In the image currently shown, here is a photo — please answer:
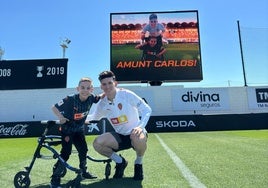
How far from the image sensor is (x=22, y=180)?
3.42 metres

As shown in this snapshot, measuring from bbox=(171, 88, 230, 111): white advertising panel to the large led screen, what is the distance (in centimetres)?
280

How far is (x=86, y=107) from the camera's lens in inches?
149

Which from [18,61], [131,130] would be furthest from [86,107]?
[18,61]

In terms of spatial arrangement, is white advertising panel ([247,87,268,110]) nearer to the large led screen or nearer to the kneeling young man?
the large led screen

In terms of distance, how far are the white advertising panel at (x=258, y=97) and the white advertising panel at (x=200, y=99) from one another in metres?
1.80

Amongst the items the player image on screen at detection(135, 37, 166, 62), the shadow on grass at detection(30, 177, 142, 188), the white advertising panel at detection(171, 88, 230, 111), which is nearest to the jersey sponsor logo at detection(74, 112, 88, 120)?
the shadow on grass at detection(30, 177, 142, 188)

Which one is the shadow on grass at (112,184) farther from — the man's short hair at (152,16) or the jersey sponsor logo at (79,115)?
the man's short hair at (152,16)

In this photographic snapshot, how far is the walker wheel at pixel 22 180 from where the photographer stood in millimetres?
3404

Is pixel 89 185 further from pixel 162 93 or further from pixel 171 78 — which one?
pixel 162 93

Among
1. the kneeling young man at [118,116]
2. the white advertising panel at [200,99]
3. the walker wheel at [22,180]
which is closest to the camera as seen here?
the walker wheel at [22,180]

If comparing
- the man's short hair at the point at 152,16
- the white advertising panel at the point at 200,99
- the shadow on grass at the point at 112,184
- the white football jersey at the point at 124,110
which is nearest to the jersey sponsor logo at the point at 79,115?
the white football jersey at the point at 124,110

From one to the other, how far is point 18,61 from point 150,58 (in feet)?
29.5

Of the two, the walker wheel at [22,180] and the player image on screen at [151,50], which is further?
the player image on screen at [151,50]

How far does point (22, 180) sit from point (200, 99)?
20702 millimetres
